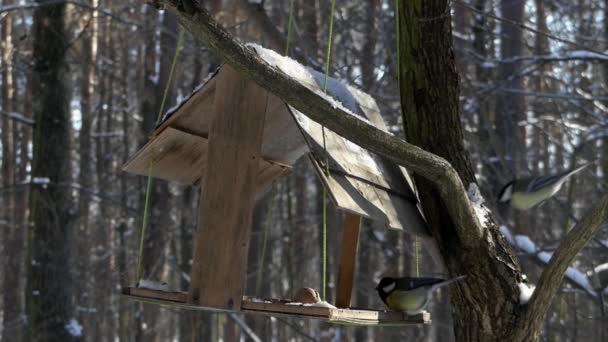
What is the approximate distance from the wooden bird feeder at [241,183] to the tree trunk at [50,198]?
5602 mm

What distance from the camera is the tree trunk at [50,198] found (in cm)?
985

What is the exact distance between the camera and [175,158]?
4832mm

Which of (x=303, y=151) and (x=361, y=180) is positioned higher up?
(x=303, y=151)

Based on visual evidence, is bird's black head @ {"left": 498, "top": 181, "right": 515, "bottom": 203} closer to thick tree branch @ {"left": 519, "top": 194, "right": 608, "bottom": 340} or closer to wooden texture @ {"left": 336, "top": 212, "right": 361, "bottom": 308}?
wooden texture @ {"left": 336, "top": 212, "right": 361, "bottom": 308}

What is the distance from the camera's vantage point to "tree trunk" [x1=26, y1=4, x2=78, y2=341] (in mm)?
9852

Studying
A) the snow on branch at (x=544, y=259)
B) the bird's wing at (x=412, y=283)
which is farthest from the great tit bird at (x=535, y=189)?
the snow on branch at (x=544, y=259)

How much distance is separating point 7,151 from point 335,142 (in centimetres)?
2025

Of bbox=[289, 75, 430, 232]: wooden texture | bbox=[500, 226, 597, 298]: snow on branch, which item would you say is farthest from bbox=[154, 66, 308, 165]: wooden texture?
bbox=[500, 226, 597, 298]: snow on branch

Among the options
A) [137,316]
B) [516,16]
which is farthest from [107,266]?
[516,16]

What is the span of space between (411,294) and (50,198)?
6.73 metres

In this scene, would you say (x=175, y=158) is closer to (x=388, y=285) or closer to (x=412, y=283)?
(x=388, y=285)

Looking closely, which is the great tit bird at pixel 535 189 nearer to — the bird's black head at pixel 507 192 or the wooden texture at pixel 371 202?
the bird's black head at pixel 507 192

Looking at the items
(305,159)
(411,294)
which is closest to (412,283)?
(411,294)

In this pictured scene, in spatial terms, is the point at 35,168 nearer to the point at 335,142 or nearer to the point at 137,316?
the point at 137,316
